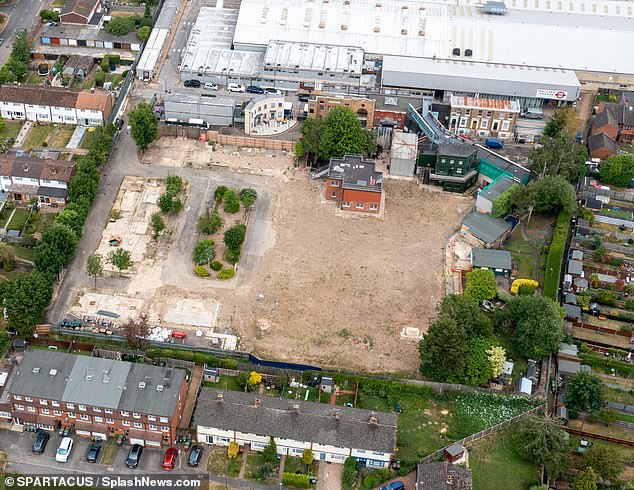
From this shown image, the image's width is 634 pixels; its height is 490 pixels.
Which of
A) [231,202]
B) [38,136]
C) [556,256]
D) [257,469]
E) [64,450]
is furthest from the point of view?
[38,136]

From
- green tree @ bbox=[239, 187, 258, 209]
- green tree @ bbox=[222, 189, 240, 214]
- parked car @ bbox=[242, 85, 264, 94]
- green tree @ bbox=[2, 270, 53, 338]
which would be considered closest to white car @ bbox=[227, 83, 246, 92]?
parked car @ bbox=[242, 85, 264, 94]

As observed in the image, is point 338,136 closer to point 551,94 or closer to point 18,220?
point 551,94

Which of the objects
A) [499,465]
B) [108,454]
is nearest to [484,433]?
[499,465]

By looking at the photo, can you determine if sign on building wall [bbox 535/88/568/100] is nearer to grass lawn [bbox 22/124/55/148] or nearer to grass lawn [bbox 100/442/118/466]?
grass lawn [bbox 22/124/55/148]

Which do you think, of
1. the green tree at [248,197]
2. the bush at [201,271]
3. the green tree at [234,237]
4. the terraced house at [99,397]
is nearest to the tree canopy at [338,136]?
the green tree at [248,197]

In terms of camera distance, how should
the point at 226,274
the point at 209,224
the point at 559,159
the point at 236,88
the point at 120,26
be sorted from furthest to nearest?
the point at 120,26 → the point at 236,88 → the point at 559,159 → the point at 209,224 → the point at 226,274

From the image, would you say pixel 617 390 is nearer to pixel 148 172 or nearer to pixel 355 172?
pixel 355 172

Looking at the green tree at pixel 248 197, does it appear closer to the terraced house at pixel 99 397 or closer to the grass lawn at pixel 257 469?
the terraced house at pixel 99 397
